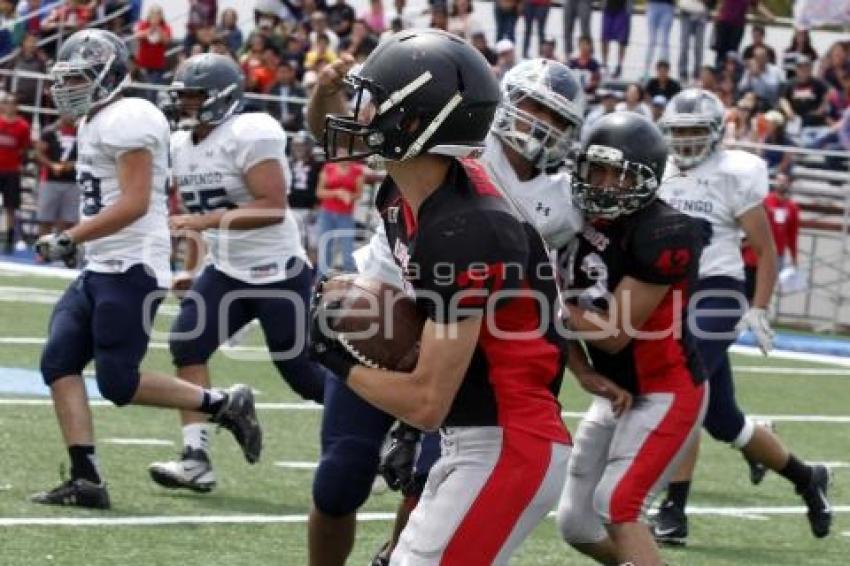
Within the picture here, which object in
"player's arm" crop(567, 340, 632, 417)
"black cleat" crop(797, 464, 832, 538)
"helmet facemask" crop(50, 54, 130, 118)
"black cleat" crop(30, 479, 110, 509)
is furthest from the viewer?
"black cleat" crop(797, 464, 832, 538)

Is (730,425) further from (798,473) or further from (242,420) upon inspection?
(242,420)

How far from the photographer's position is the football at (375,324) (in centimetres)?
374

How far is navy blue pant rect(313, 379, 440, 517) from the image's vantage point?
502 centimetres

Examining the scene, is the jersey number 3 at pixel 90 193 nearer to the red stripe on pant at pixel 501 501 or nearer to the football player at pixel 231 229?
the football player at pixel 231 229

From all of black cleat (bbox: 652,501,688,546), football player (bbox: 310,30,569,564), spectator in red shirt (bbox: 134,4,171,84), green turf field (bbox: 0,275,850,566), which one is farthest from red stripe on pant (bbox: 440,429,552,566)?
spectator in red shirt (bbox: 134,4,171,84)

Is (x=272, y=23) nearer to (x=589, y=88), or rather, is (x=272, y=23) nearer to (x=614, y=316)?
(x=589, y=88)

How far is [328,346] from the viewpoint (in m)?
3.78

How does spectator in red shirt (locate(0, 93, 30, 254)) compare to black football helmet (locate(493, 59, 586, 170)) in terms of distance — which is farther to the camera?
spectator in red shirt (locate(0, 93, 30, 254))

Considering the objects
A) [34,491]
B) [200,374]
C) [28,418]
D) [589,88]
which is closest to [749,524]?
[200,374]

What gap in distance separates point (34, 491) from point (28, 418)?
1767mm

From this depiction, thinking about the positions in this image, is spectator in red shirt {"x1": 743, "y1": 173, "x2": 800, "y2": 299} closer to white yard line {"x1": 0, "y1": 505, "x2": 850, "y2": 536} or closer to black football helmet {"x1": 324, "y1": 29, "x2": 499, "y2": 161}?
white yard line {"x1": 0, "y1": 505, "x2": 850, "y2": 536}

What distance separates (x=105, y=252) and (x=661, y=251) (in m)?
2.39

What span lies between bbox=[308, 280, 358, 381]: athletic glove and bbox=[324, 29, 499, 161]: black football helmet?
0.32 meters

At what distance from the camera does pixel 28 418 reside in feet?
28.0
